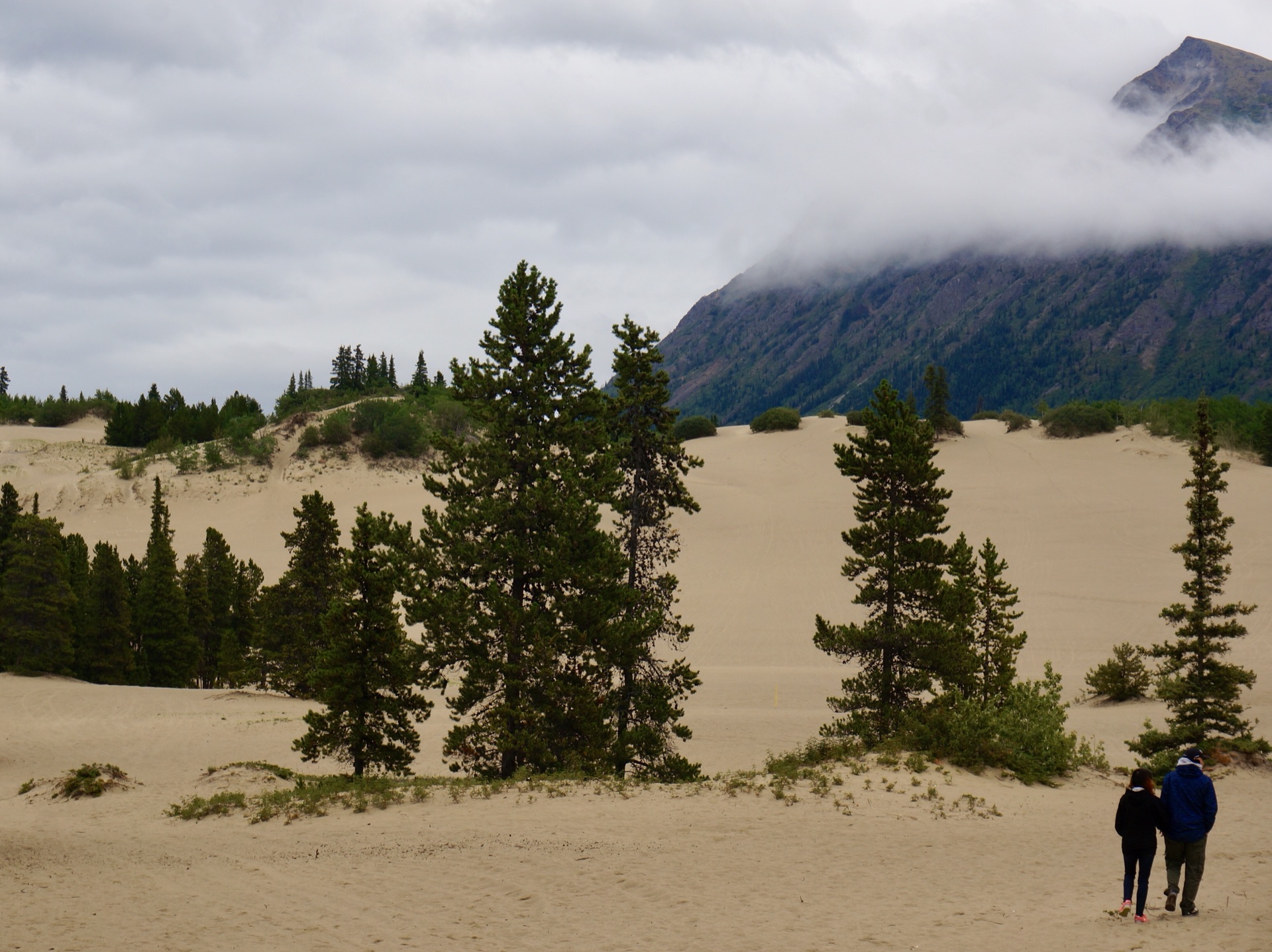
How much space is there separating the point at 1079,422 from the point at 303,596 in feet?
246

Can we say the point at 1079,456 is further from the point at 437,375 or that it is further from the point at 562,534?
the point at 562,534

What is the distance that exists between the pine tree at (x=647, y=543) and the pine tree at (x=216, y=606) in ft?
104

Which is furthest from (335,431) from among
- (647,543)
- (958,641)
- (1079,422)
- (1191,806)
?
(1191,806)

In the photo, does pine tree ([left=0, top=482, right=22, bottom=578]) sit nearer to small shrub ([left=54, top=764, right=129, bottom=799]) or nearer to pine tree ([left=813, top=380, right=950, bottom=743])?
small shrub ([left=54, top=764, right=129, bottom=799])

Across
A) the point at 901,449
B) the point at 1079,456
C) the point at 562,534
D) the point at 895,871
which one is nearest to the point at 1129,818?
the point at 895,871

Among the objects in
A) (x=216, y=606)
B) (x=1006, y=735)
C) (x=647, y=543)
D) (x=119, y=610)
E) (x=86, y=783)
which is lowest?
(x=86, y=783)

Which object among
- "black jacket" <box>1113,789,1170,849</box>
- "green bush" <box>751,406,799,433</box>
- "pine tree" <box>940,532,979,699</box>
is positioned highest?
"green bush" <box>751,406,799,433</box>

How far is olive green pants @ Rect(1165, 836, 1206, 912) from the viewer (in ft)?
35.0

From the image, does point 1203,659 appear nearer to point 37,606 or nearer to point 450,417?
point 37,606

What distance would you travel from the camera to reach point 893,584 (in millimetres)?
22484

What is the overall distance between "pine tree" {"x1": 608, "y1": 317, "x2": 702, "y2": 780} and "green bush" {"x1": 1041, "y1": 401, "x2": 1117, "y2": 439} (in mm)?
75784

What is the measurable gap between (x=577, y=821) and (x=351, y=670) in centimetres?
664

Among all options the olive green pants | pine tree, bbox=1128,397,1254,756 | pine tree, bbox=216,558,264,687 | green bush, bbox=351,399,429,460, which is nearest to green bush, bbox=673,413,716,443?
green bush, bbox=351,399,429,460

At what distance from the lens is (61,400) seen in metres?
125
